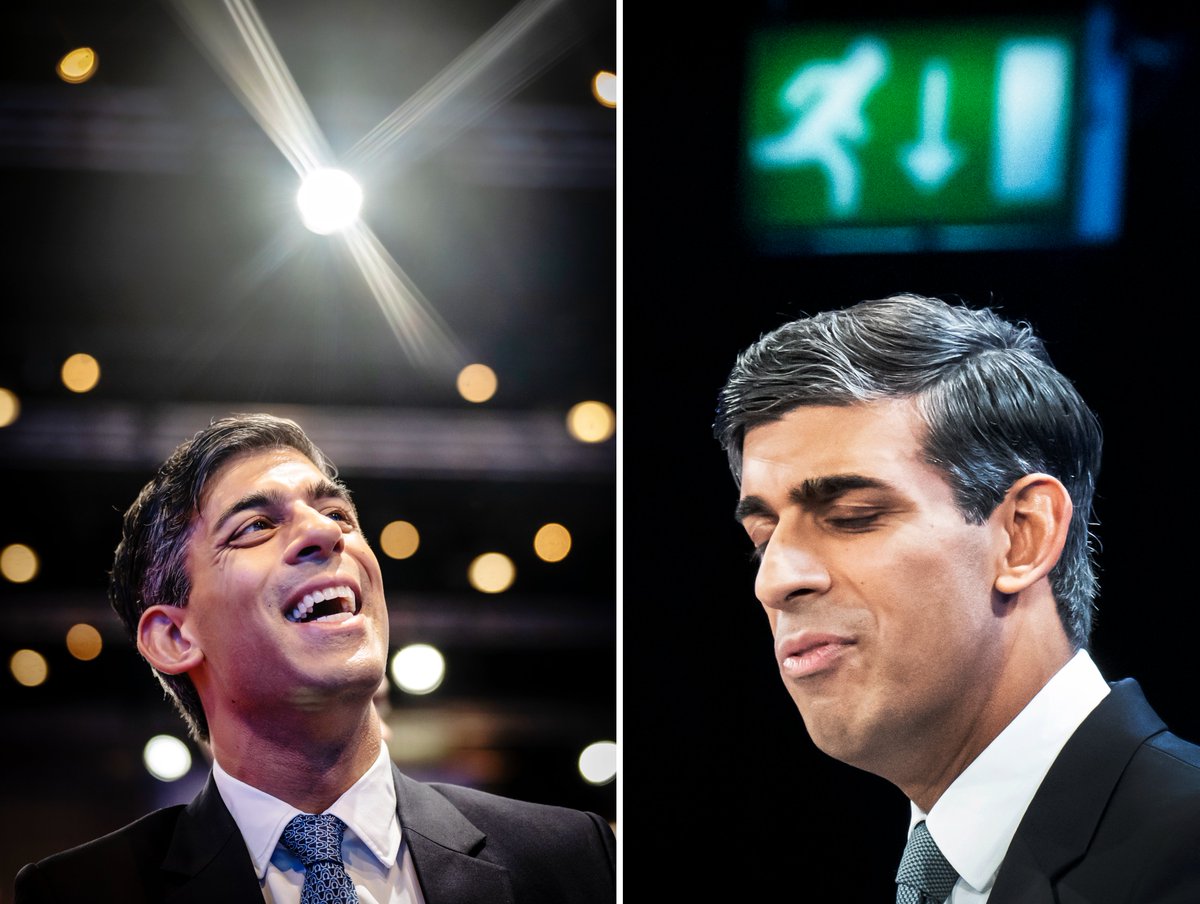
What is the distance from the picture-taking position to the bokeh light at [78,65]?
2537 mm

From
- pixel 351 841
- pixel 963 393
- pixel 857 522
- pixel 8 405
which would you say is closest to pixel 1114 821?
pixel 857 522

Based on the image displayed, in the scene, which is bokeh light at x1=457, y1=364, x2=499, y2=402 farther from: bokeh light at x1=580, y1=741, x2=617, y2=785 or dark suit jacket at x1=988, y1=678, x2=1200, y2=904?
dark suit jacket at x1=988, y1=678, x2=1200, y2=904

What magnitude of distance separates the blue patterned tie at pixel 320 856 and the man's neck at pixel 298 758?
4 cm

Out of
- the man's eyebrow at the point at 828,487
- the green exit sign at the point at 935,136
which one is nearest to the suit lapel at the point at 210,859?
the man's eyebrow at the point at 828,487

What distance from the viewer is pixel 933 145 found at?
2477 mm

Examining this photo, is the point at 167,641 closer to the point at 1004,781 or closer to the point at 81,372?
the point at 81,372

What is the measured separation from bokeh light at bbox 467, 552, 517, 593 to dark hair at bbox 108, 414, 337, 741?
0.33 metres

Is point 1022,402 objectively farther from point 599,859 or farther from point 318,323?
point 318,323

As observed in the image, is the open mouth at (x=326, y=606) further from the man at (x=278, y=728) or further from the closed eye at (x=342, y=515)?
the closed eye at (x=342, y=515)

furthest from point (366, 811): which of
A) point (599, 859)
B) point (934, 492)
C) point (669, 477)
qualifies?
point (934, 492)

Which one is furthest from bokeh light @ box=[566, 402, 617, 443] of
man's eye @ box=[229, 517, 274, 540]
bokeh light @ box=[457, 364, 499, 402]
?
man's eye @ box=[229, 517, 274, 540]

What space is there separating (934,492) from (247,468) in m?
1.24

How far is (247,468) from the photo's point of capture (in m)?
2.32

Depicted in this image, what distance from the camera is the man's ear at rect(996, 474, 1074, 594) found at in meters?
2.12
